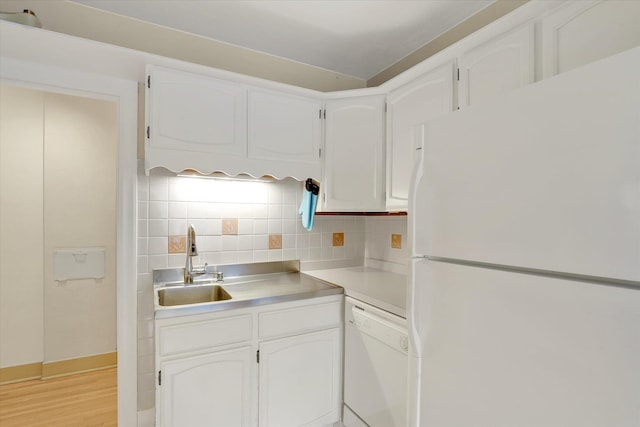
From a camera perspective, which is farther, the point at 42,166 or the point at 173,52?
the point at 42,166

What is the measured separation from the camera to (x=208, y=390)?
57.7 inches

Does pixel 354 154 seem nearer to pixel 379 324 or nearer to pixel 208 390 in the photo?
pixel 379 324

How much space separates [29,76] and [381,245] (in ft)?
7.60

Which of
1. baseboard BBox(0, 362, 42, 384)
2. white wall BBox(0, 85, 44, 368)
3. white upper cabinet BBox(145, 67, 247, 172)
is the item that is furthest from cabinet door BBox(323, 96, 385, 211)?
baseboard BBox(0, 362, 42, 384)

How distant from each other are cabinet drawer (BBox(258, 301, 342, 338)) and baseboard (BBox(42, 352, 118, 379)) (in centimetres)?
194

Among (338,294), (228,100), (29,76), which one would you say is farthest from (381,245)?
(29,76)

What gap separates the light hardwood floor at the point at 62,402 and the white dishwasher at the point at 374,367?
1505 mm

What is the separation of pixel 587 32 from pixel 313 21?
1.35m

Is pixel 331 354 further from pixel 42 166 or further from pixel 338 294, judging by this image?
pixel 42 166

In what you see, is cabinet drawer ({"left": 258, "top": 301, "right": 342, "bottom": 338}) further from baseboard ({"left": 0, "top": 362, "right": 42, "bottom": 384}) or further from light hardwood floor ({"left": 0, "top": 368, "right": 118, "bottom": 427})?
baseboard ({"left": 0, "top": 362, "right": 42, "bottom": 384})

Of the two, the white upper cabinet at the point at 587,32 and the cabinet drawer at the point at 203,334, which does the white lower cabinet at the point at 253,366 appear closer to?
the cabinet drawer at the point at 203,334

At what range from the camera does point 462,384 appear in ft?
2.78

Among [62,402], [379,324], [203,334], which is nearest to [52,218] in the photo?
[62,402]

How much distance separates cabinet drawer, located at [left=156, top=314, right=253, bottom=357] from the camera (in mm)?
1393
